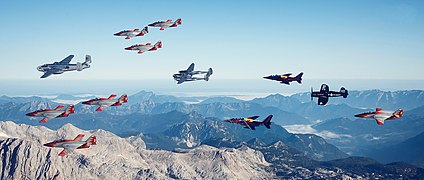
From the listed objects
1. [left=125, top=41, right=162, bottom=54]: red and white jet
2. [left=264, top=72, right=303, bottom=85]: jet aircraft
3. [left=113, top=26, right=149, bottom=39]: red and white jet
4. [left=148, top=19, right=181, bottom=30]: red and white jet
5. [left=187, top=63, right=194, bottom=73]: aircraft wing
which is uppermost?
[left=148, top=19, right=181, bottom=30]: red and white jet

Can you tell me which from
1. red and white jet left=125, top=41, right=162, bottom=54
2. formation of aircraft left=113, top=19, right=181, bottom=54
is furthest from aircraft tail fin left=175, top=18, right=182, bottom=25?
red and white jet left=125, top=41, right=162, bottom=54

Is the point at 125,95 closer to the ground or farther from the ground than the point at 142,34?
closer to the ground

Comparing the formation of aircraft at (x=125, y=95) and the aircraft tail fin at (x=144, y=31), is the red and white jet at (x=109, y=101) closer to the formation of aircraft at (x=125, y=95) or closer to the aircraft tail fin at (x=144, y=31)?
the formation of aircraft at (x=125, y=95)

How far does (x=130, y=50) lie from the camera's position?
370 ft

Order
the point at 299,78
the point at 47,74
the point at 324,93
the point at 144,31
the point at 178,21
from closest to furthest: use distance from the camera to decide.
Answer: the point at 324,93, the point at 47,74, the point at 299,78, the point at 144,31, the point at 178,21

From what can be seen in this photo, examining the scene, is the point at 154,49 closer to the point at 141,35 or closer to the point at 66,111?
the point at 141,35

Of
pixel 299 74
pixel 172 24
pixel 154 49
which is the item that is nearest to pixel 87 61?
pixel 154 49

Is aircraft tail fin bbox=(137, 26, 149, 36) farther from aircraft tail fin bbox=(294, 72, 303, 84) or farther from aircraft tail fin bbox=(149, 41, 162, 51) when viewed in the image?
aircraft tail fin bbox=(294, 72, 303, 84)

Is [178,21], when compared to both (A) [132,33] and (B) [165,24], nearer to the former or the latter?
(B) [165,24]

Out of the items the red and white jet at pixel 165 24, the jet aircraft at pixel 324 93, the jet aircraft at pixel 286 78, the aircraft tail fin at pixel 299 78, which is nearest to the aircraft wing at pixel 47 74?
the red and white jet at pixel 165 24

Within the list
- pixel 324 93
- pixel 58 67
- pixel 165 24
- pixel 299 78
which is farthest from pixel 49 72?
pixel 324 93

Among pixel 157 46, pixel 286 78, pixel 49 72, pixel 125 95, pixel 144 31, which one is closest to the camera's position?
pixel 125 95

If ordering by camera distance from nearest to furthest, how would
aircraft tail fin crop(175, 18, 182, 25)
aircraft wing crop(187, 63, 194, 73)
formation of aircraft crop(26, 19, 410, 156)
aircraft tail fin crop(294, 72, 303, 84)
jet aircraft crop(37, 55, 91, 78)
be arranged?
formation of aircraft crop(26, 19, 410, 156) → jet aircraft crop(37, 55, 91, 78) → aircraft tail fin crop(294, 72, 303, 84) → aircraft tail fin crop(175, 18, 182, 25) → aircraft wing crop(187, 63, 194, 73)

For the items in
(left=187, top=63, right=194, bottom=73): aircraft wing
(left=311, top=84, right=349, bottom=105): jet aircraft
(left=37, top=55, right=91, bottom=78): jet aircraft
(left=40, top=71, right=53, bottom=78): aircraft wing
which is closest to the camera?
(left=311, top=84, right=349, bottom=105): jet aircraft
